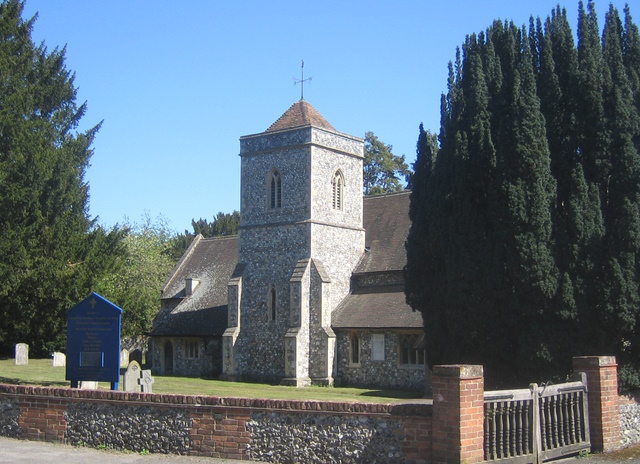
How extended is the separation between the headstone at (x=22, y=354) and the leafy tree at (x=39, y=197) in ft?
8.50

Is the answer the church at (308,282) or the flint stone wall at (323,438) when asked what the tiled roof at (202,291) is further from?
the flint stone wall at (323,438)

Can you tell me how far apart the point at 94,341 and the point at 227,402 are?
449cm

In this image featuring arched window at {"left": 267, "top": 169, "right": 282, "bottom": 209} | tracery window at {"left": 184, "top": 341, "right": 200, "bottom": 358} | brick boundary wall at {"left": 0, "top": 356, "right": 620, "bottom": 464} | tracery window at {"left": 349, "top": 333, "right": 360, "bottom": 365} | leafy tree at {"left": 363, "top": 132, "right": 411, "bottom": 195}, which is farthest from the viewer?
leafy tree at {"left": 363, "top": 132, "right": 411, "bottom": 195}

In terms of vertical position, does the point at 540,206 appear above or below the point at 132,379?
above

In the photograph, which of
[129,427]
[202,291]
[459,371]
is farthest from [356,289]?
[459,371]

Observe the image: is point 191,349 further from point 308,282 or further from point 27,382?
point 27,382

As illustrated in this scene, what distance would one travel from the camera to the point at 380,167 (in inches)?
2445

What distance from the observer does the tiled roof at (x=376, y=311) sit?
3070 cm

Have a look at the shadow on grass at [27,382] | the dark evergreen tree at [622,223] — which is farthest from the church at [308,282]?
the dark evergreen tree at [622,223]

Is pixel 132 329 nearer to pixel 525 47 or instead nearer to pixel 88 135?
Answer: pixel 88 135

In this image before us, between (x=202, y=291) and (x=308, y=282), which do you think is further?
(x=202, y=291)

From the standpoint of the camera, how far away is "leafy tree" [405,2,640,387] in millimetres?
15945

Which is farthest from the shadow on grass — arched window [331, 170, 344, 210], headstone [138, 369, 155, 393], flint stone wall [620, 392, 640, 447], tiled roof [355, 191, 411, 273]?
flint stone wall [620, 392, 640, 447]

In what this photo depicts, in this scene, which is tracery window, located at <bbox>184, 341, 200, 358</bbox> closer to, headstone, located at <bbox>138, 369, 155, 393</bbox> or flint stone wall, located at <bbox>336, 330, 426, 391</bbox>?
flint stone wall, located at <bbox>336, 330, 426, 391</bbox>
